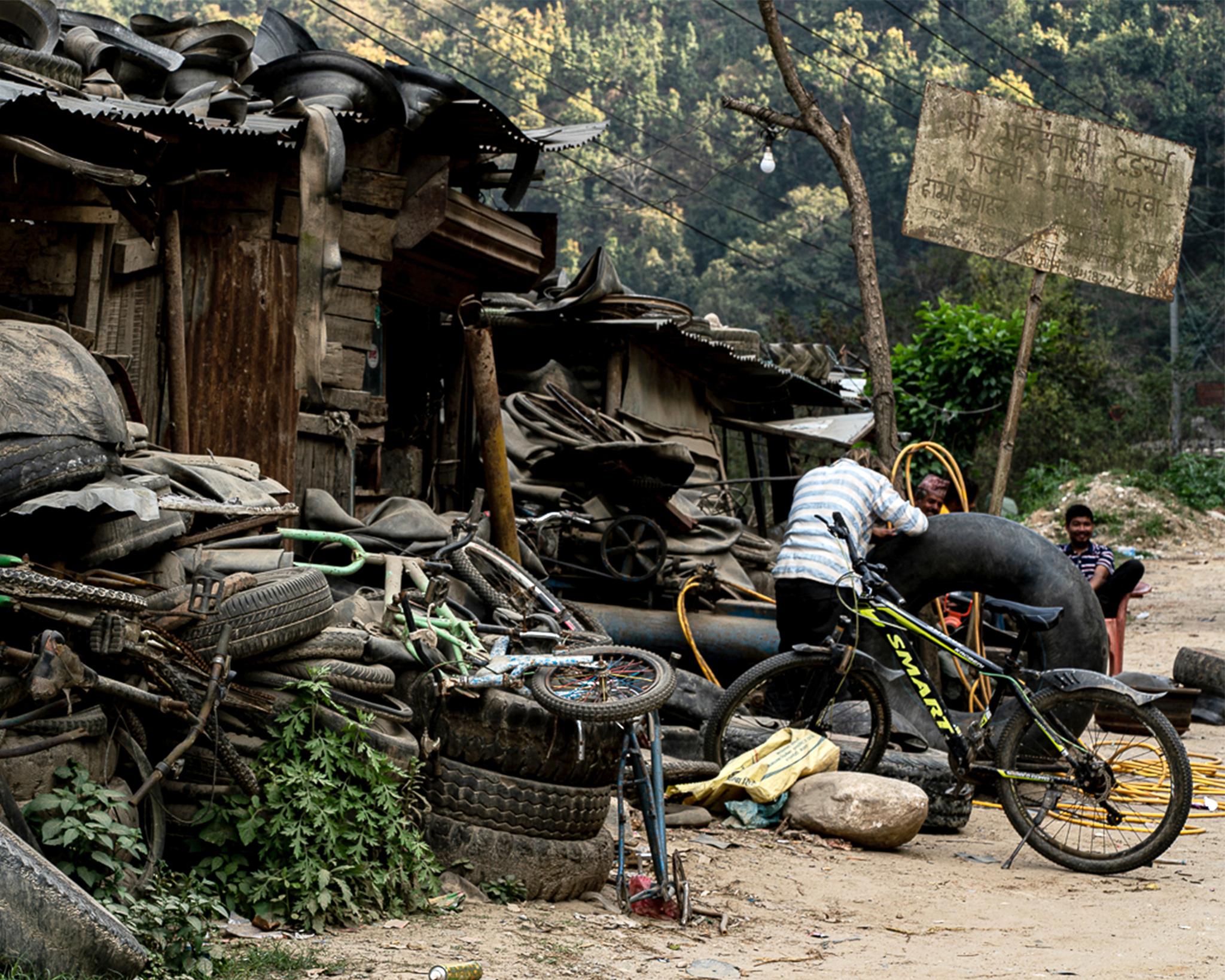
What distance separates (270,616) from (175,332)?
3.32m

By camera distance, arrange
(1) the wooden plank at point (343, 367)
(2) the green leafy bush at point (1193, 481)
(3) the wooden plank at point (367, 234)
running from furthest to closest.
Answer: (2) the green leafy bush at point (1193, 481), (3) the wooden plank at point (367, 234), (1) the wooden plank at point (343, 367)

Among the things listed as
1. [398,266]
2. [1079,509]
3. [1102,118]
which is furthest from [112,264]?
[1102,118]

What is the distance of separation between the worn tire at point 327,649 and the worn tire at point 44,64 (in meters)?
3.55

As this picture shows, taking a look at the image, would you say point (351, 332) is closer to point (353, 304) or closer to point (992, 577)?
point (353, 304)

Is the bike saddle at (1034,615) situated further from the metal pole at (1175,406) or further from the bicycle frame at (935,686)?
the metal pole at (1175,406)

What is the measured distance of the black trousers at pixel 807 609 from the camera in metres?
8.30

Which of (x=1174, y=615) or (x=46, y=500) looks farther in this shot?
(x=1174, y=615)

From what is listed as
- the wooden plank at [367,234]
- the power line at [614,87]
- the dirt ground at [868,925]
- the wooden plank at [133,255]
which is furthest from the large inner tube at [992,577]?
the power line at [614,87]

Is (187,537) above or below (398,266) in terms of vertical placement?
below

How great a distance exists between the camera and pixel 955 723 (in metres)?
7.55

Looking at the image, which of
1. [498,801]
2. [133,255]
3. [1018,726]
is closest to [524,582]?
[498,801]

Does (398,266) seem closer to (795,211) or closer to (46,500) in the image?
(46,500)

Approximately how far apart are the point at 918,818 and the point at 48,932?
14.6ft

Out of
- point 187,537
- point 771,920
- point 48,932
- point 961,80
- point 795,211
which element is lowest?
point 771,920
